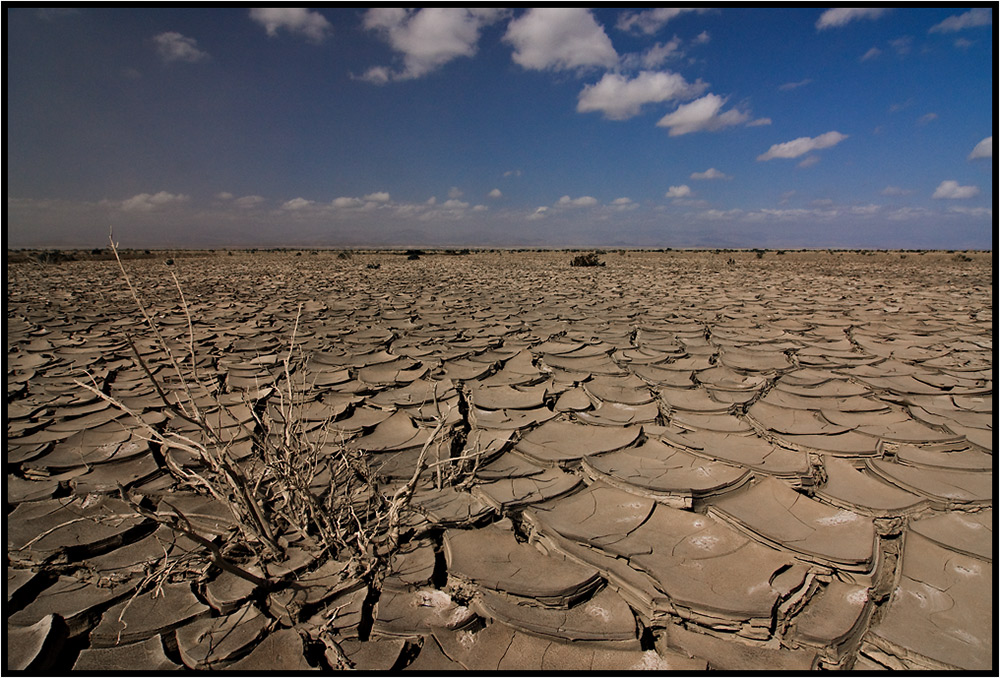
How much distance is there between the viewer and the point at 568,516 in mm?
1456

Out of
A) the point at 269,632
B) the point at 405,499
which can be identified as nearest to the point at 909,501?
the point at 405,499

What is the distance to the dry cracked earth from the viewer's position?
1031mm

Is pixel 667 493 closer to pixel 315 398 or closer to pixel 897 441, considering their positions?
pixel 897 441

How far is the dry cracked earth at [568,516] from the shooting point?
1.03 meters

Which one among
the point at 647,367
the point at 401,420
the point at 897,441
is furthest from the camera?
the point at 647,367

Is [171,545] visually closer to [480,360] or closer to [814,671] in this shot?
[814,671]

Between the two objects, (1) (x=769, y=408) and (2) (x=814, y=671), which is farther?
(1) (x=769, y=408)

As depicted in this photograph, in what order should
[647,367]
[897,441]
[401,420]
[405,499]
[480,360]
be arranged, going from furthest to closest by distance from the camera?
[480,360] → [647,367] → [401,420] → [897,441] → [405,499]

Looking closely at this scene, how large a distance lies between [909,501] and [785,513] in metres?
0.40

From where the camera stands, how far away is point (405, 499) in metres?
1.27

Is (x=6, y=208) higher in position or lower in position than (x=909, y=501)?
higher

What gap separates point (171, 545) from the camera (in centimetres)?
133

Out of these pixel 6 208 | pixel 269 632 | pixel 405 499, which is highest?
pixel 6 208

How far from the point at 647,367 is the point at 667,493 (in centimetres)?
143
